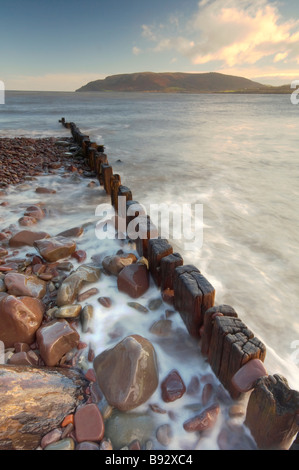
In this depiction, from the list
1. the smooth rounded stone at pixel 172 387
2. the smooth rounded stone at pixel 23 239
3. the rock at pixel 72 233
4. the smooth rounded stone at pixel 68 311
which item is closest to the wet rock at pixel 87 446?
the smooth rounded stone at pixel 172 387

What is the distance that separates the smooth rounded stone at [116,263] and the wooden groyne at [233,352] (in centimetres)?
51

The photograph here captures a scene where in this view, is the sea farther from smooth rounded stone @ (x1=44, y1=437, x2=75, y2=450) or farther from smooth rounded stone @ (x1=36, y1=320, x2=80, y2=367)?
smooth rounded stone @ (x1=44, y1=437, x2=75, y2=450)

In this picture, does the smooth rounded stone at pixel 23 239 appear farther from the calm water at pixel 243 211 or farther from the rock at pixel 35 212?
the calm water at pixel 243 211

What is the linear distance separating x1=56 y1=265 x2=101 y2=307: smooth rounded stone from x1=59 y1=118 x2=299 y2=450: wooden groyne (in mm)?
759

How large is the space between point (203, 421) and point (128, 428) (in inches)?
19.0

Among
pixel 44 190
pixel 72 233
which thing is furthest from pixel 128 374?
pixel 44 190

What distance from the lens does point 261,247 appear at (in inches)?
163

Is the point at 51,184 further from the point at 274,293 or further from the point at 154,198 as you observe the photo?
the point at 274,293

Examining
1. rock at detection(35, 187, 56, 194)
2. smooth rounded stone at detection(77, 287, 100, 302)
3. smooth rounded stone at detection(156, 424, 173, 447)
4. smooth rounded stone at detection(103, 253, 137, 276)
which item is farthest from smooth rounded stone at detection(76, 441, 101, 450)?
rock at detection(35, 187, 56, 194)

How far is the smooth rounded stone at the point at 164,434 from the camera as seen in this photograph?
1.71 meters

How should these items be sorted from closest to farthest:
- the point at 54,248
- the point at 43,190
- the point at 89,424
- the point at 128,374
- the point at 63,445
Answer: the point at 63,445
the point at 89,424
the point at 128,374
the point at 54,248
the point at 43,190

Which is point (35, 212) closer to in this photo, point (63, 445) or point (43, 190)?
point (43, 190)

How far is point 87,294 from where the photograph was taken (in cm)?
284
